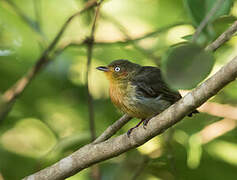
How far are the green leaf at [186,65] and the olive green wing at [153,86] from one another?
7.60 ft

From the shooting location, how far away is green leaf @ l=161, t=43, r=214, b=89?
4.25 feet

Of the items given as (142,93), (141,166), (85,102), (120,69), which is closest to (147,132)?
(141,166)

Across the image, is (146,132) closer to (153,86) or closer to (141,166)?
(141,166)

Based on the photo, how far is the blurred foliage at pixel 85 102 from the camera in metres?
3.24

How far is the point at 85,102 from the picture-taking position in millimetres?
3975

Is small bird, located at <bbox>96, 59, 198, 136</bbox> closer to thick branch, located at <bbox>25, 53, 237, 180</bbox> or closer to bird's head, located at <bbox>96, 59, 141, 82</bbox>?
bird's head, located at <bbox>96, 59, 141, 82</bbox>

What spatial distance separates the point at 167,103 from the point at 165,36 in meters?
0.64

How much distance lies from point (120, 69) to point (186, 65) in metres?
3.12

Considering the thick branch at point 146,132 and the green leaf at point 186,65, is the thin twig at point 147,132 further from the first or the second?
the green leaf at point 186,65

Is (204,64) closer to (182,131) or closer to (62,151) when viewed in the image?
(182,131)

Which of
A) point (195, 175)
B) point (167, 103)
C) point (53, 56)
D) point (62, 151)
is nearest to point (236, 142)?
point (195, 175)

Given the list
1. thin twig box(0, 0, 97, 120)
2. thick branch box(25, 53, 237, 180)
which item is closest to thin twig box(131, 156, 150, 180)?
thick branch box(25, 53, 237, 180)

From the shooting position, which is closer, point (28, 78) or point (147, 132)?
point (147, 132)

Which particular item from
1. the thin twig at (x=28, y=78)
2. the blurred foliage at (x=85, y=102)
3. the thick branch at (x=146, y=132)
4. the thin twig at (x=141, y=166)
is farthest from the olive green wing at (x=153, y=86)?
the thick branch at (x=146, y=132)
